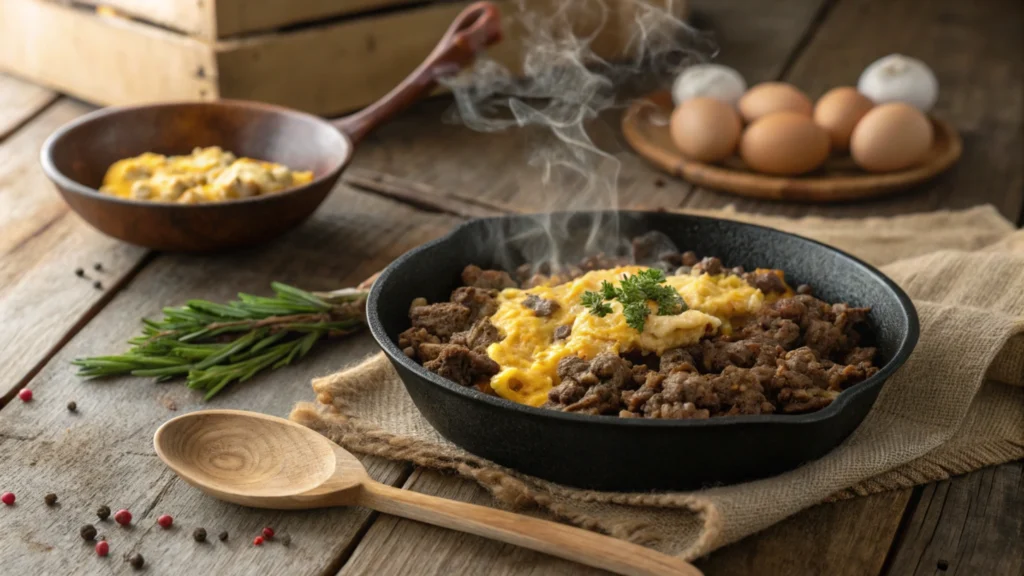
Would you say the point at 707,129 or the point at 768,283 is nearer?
the point at 768,283

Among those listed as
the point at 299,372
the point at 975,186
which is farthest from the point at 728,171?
the point at 299,372

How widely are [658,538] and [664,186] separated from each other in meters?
1.97

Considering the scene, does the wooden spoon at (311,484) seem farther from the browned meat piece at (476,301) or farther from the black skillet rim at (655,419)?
the browned meat piece at (476,301)

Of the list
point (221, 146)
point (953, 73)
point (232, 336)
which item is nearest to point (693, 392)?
point (232, 336)

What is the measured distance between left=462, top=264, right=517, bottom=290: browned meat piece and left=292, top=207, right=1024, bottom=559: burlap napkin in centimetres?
27

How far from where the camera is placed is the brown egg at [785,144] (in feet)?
11.8

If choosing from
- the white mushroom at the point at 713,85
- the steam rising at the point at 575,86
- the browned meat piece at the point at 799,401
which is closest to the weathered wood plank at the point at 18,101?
the steam rising at the point at 575,86

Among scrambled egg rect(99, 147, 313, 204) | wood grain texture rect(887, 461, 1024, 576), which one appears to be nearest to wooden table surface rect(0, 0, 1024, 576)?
wood grain texture rect(887, 461, 1024, 576)

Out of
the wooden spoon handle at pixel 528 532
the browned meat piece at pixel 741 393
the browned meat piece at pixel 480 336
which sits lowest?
the wooden spoon handle at pixel 528 532

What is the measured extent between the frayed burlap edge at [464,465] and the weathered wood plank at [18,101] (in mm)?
2232

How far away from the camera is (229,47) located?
361 cm

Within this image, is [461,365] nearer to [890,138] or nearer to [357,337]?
[357,337]

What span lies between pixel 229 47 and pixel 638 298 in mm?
2009

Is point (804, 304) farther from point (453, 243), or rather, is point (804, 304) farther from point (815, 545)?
point (453, 243)
